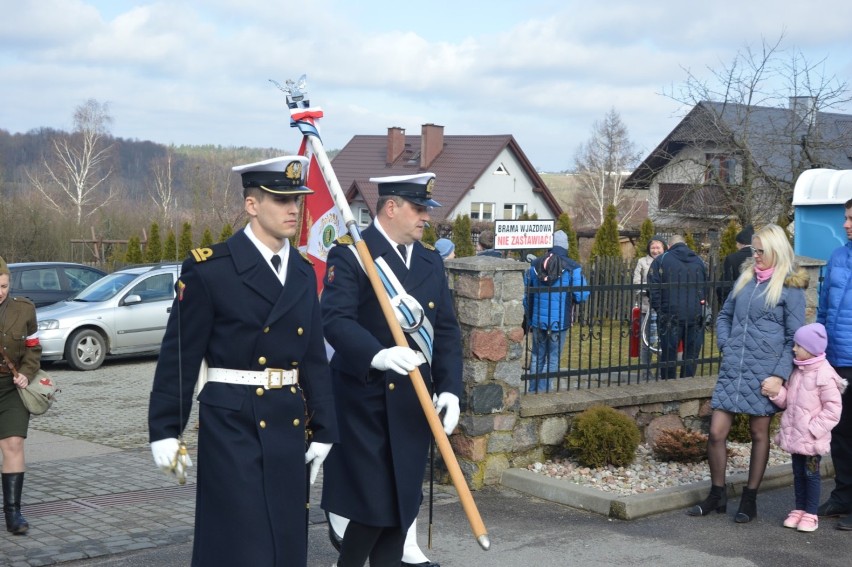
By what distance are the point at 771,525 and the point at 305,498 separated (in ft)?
13.5

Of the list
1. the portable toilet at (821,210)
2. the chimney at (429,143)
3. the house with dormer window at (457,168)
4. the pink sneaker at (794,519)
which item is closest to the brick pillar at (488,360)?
the pink sneaker at (794,519)

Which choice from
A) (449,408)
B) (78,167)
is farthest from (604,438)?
(78,167)

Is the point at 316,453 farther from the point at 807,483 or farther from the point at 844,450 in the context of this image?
the point at 844,450

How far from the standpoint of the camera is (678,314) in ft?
32.3

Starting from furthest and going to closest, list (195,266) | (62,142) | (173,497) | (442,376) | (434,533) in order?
(62,142) < (173,497) < (434,533) < (442,376) < (195,266)

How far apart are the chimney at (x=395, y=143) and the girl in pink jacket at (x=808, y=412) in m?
50.0

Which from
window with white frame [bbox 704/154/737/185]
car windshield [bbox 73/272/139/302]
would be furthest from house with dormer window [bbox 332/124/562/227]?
car windshield [bbox 73/272/139/302]

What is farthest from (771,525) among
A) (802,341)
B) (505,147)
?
(505,147)

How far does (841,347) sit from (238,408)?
4.79m

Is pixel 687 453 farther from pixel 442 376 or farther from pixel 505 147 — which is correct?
pixel 505 147

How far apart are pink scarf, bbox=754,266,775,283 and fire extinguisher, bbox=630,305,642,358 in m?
2.48

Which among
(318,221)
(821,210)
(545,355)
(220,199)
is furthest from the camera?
(220,199)

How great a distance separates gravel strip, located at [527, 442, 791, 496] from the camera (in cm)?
809

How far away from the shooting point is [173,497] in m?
7.80
